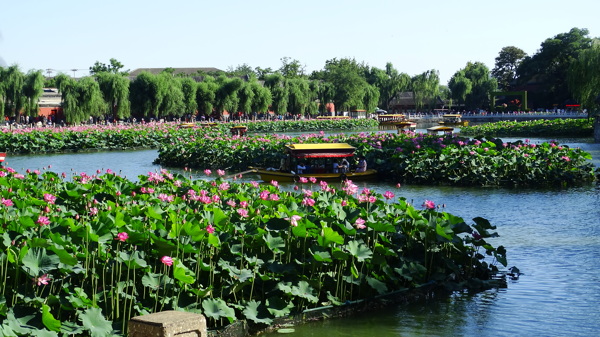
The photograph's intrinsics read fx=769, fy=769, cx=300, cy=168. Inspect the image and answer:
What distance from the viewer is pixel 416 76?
89500 millimetres

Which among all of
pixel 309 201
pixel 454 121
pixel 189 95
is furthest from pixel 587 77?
pixel 189 95

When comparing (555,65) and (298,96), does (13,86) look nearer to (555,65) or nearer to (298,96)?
(298,96)

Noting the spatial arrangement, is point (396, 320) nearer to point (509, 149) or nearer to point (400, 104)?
point (509, 149)

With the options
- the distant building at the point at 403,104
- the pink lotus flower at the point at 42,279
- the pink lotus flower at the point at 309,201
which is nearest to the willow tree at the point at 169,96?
the distant building at the point at 403,104

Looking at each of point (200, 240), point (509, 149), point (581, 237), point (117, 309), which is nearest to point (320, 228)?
point (200, 240)

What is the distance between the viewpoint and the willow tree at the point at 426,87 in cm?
8750

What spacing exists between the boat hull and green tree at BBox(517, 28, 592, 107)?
56437mm

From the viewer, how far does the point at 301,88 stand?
7444cm

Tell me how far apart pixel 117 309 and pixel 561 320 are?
4.61 meters

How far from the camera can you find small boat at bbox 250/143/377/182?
20266 millimetres

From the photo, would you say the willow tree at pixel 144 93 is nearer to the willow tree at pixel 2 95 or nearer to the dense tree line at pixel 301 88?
the dense tree line at pixel 301 88

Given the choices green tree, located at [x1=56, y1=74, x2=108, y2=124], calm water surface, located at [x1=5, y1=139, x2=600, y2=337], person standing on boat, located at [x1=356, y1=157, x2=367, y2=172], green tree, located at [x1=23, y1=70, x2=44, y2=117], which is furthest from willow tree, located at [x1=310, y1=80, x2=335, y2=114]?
calm water surface, located at [x1=5, y1=139, x2=600, y2=337]

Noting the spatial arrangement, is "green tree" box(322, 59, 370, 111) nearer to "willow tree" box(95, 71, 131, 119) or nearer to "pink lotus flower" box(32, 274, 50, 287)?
"willow tree" box(95, 71, 131, 119)

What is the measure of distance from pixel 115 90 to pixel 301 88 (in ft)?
82.2
